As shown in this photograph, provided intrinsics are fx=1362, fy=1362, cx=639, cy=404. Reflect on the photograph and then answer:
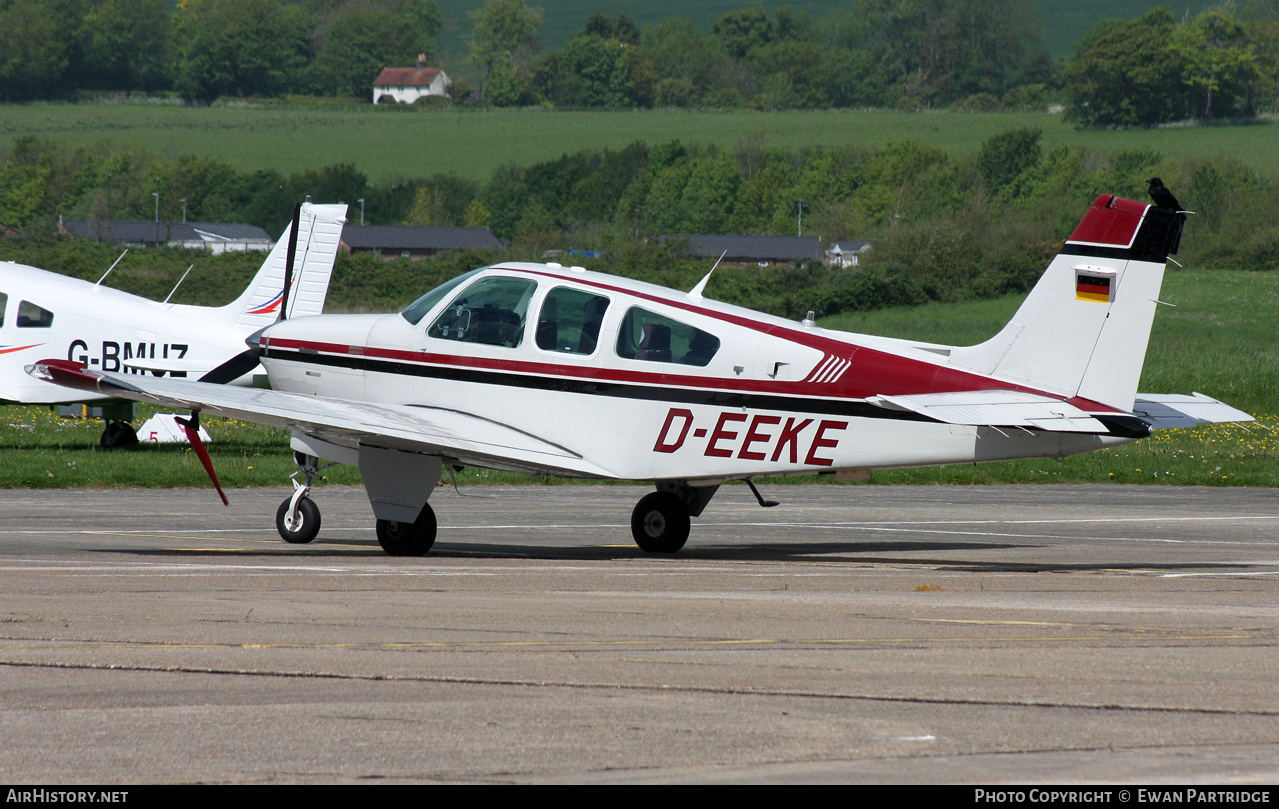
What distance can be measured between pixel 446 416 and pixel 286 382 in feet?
5.73

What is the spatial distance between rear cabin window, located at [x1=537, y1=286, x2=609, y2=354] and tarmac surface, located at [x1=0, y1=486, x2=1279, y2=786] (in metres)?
1.73

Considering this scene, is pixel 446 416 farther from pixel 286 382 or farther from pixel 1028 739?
pixel 1028 739

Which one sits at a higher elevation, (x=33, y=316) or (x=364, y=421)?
(x=364, y=421)

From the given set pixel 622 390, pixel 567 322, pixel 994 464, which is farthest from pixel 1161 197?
pixel 994 464

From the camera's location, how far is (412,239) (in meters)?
105

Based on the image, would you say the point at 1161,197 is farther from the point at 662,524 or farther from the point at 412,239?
the point at 412,239

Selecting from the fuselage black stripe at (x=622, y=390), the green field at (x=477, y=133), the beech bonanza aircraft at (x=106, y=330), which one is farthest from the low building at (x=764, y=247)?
the fuselage black stripe at (x=622, y=390)

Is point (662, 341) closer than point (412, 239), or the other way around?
point (662, 341)

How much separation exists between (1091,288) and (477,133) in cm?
12969

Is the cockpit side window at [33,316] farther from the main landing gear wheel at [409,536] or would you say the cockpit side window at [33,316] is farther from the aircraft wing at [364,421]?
the main landing gear wheel at [409,536]

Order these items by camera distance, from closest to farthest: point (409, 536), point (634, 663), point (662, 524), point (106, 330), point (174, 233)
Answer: point (634, 663) → point (409, 536) → point (662, 524) → point (106, 330) → point (174, 233)

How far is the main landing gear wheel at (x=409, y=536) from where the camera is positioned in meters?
11.2

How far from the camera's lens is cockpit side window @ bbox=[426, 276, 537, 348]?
36.2 ft

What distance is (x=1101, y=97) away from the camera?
127m
